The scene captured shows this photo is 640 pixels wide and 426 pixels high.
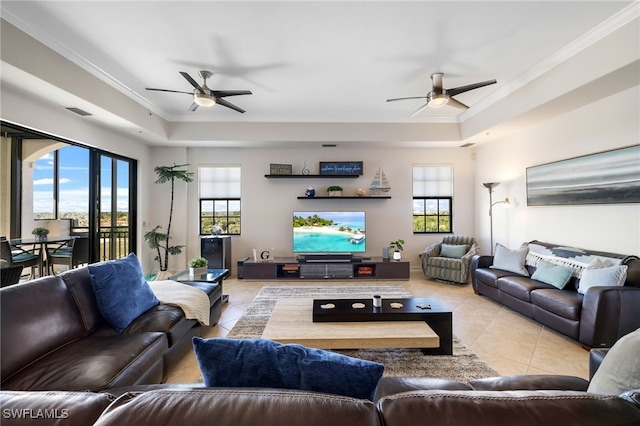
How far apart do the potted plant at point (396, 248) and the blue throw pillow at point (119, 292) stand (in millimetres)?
3956

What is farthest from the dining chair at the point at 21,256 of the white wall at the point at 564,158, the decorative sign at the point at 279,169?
the white wall at the point at 564,158

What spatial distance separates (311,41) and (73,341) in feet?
10.2

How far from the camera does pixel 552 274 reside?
9.84 ft

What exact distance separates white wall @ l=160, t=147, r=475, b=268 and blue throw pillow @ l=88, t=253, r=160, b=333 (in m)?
3.21

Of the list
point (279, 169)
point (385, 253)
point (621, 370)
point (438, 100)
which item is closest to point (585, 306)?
point (621, 370)

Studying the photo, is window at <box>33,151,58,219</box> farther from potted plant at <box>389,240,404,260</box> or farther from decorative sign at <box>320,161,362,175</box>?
potted plant at <box>389,240,404,260</box>

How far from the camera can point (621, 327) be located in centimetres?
230

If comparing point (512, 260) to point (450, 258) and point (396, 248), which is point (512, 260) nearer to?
point (450, 258)

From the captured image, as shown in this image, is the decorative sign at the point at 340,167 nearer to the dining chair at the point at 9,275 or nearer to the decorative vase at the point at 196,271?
the decorative vase at the point at 196,271

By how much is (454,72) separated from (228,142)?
378 centimetres

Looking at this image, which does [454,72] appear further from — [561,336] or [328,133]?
[561,336]

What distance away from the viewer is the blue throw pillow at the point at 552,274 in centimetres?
287

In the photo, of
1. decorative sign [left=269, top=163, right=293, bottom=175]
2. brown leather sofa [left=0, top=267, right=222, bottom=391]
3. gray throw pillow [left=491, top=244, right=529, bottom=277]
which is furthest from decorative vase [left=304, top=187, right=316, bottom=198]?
brown leather sofa [left=0, top=267, right=222, bottom=391]

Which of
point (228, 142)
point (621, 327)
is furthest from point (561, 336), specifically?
point (228, 142)
